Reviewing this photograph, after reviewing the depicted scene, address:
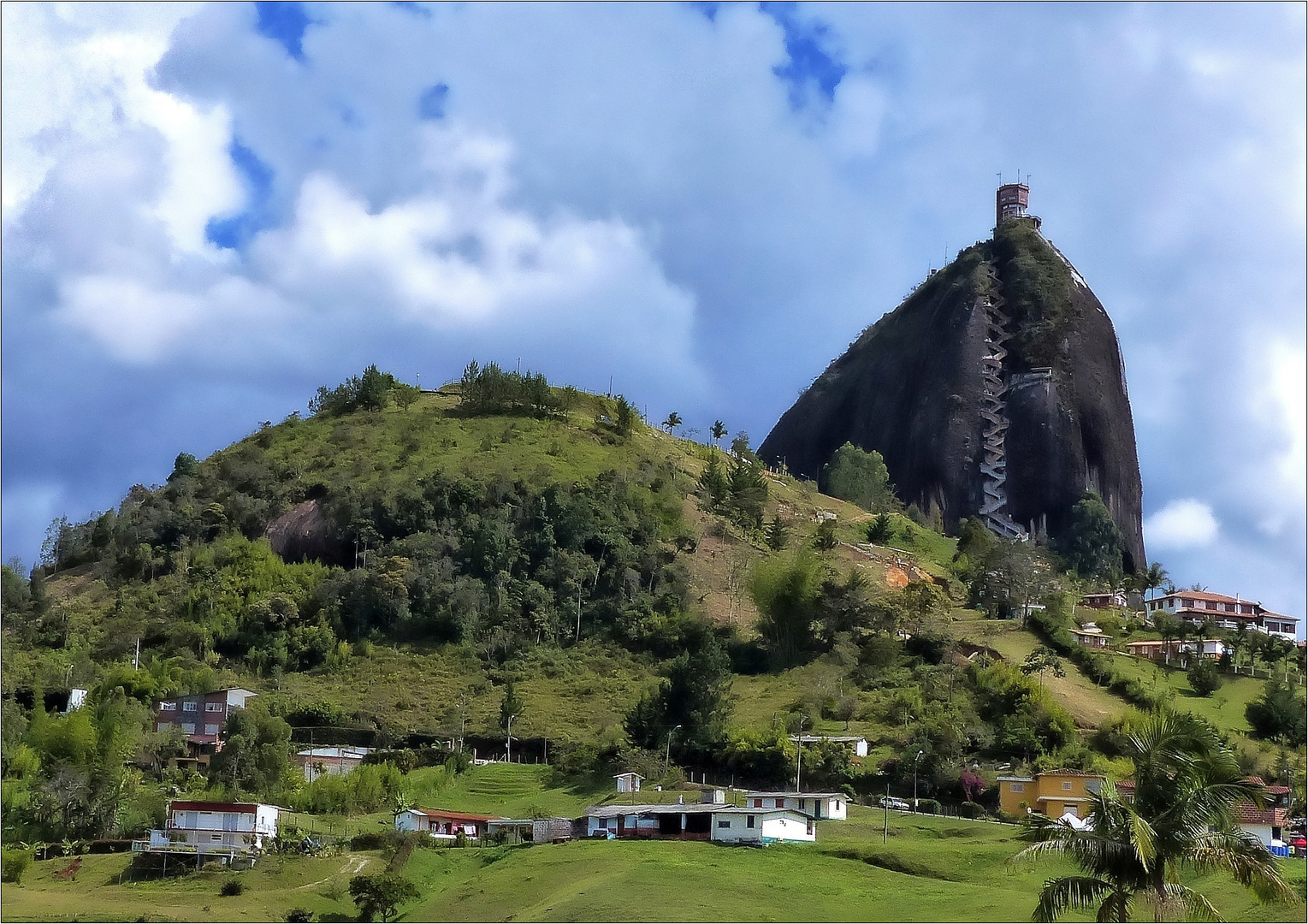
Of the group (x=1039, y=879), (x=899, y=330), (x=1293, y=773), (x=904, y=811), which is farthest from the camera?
(x=899, y=330)

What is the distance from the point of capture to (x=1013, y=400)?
149 m

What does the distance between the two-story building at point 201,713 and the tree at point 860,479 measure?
66258 millimetres

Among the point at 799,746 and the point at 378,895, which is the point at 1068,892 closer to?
the point at 378,895

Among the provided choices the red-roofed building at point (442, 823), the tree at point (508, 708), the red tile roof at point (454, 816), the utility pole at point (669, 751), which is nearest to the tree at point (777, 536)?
the tree at point (508, 708)

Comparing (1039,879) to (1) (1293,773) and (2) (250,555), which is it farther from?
(2) (250,555)

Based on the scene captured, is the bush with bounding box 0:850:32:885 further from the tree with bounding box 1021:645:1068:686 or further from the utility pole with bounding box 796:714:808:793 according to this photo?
the tree with bounding box 1021:645:1068:686

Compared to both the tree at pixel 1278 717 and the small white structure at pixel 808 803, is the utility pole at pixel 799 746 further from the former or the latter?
the tree at pixel 1278 717

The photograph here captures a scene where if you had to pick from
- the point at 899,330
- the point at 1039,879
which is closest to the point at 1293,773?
the point at 1039,879

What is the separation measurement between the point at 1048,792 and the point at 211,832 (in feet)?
102

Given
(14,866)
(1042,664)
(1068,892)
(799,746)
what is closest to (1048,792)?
(799,746)

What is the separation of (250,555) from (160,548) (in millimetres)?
7172

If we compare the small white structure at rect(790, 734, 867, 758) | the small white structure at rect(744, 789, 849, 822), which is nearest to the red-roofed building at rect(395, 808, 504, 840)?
the small white structure at rect(744, 789, 849, 822)

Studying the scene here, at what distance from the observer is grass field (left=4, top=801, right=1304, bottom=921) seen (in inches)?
1639

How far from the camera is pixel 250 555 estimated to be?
309 ft
